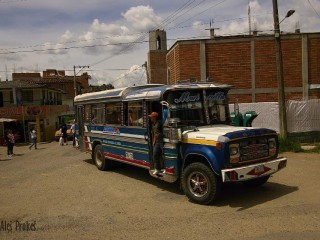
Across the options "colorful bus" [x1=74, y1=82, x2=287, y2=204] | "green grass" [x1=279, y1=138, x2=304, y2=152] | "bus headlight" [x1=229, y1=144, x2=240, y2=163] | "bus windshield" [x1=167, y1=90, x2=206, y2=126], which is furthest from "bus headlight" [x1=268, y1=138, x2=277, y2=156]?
"green grass" [x1=279, y1=138, x2=304, y2=152]

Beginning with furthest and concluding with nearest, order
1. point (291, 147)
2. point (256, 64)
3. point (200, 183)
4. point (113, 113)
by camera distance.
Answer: point (256, 64) < point (291, 147) < point (113, 113) < point (200, 183)

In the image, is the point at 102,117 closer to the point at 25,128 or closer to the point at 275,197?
the point at 275,197

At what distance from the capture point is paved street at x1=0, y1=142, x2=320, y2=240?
622cm

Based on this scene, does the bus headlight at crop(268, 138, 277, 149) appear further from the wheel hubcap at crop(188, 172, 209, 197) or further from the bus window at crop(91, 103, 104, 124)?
the bus window at crop(91, 103, 104, 124)

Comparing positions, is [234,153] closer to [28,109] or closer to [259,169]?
[259,169]

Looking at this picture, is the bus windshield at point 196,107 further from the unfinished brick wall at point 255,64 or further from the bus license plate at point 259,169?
the unfinished brick wall at point 255,64

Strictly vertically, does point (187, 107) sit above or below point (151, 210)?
above

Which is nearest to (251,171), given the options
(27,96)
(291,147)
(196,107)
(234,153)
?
(234,153)

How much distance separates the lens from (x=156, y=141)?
8922 millimetres

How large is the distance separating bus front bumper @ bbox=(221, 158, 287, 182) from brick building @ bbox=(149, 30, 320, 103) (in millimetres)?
15125

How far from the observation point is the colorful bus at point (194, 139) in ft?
24.5

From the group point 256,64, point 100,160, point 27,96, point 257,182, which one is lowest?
point 257,182

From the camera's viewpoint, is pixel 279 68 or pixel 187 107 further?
pixel 279 68

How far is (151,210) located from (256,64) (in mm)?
17442
